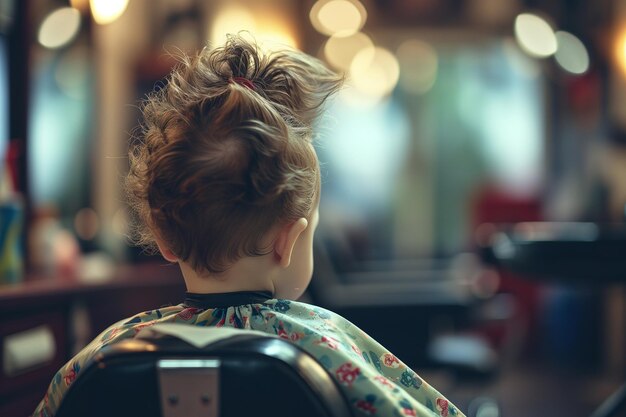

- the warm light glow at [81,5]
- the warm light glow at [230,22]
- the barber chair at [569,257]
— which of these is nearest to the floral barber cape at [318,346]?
the barber chair at [569,257]

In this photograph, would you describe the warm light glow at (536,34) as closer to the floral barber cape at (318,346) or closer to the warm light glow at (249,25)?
the warm light glow at (249,25)

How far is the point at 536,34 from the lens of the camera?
3.50 m

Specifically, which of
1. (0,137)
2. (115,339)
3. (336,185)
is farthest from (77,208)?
(336,185)

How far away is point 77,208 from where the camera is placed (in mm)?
3230

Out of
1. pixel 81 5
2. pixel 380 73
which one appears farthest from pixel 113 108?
pixel 380 73

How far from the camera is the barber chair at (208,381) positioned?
0.74 meters

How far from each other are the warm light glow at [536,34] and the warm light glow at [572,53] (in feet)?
0.12

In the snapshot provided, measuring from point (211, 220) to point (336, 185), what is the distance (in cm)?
625

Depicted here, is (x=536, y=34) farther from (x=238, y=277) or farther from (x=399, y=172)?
(x=399, y=172)

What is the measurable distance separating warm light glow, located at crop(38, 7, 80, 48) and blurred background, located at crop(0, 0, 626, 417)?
1 cm

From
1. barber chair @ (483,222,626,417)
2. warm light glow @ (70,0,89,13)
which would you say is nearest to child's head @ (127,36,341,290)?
barber chair @ (483,222,626,417)

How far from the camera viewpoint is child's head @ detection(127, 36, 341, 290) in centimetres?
95

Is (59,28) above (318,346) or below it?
above

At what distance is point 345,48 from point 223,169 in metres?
5.01
